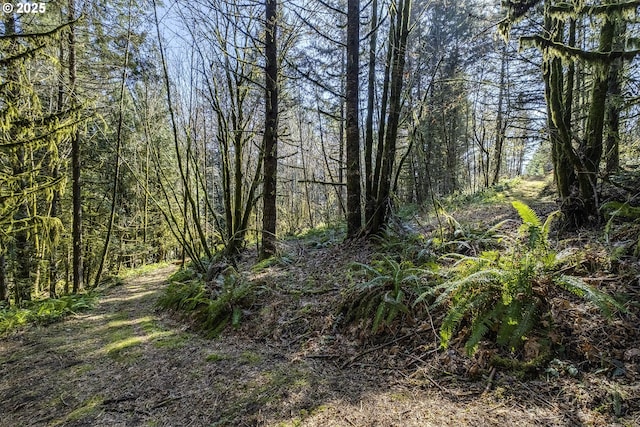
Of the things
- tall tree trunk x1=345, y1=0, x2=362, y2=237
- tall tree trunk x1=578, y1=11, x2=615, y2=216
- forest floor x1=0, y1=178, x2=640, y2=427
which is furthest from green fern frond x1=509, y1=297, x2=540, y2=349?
tall tree trunk x1=345, y1=0, x2=362, y2=237

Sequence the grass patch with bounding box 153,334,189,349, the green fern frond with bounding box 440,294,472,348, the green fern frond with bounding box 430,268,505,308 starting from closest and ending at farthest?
the green fern frond with bounding box 440,294,472,348 → the green fern frond with bounding box 430,268,505,308 → the grass patch with bounding box 153,334,189,349

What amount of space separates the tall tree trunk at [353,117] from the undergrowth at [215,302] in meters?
2.68

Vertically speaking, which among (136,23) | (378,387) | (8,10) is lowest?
(378,387)

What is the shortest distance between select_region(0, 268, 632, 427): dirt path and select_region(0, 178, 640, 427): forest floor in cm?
1

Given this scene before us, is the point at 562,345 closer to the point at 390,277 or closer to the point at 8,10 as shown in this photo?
the point at 390,277

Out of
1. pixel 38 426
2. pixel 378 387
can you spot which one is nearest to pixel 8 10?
pixel 38 426

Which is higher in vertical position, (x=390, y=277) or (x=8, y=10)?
(x=8, y=10)

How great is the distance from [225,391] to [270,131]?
525 centimetres

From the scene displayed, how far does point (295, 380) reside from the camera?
2926mm

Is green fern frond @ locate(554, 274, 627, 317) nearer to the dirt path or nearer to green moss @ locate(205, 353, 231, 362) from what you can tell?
the dirt path

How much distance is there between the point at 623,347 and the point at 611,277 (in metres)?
0.91

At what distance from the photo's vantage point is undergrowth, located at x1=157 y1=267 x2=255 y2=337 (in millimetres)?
4660

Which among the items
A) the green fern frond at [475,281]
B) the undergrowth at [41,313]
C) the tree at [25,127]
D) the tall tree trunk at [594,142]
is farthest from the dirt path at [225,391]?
the tall tree trunk at [594,142]

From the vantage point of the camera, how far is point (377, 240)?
246 inches
